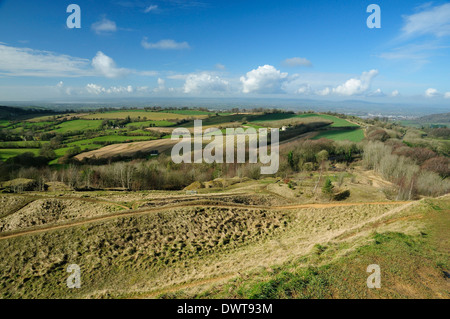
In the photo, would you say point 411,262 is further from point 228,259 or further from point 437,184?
point 437,184

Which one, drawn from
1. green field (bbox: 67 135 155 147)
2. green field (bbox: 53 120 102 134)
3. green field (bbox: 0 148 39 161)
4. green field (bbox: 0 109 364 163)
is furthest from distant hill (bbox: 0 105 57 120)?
green field (bbox: 67 135 155 147)

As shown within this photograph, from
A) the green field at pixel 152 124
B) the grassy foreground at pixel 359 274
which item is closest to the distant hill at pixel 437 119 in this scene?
the green field at pixel 152 124

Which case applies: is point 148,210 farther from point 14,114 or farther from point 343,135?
point 14,114

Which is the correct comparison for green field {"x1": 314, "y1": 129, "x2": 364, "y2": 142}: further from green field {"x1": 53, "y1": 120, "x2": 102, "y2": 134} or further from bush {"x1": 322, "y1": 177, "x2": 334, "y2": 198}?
green field {"x1": 53, "y1": 120, "x2": 102, "y2": 134}

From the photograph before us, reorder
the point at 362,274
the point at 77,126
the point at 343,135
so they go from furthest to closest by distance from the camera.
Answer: the point at 77,126, the point at 343,135, the point at 362,274

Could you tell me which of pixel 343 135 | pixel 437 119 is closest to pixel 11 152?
pixel 343 135

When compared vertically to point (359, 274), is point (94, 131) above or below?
above

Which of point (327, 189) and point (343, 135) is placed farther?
point (343, 135)

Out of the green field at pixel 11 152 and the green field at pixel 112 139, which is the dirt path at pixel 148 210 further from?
the green field at pixel 112 139

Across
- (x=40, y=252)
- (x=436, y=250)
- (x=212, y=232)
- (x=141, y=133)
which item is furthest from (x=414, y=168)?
(x=141, y=133)
